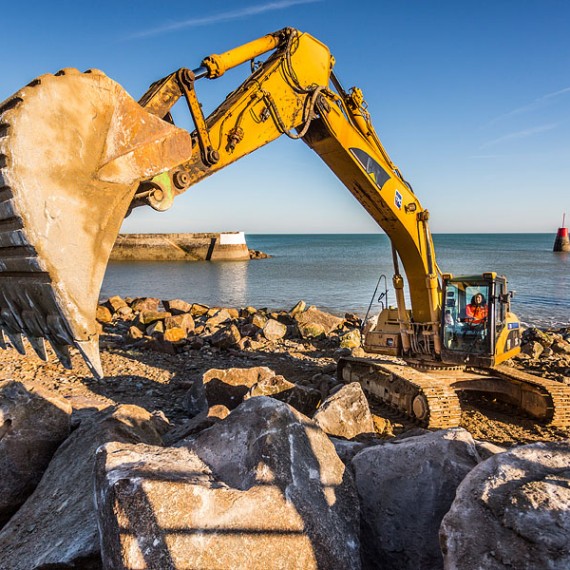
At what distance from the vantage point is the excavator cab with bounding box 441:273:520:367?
743cm

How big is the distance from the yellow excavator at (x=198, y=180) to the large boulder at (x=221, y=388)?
221 cm

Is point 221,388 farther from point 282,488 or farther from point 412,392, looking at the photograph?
point 282,488

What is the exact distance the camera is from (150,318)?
1429cm

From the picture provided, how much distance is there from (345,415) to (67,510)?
3157mm

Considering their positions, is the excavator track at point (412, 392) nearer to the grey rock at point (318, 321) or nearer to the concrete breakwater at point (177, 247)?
the grey rock at point (318, 321)

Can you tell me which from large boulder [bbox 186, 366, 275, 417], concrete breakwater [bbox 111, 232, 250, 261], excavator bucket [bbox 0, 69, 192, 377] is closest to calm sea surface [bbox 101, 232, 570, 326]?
concrete breakwater [bbox 111, 232, 250, 261]

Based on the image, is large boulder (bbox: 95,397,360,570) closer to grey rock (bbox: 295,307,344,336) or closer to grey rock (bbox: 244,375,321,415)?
grey rock (bbox: 244,375,321,415)

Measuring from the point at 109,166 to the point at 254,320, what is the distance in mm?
12042

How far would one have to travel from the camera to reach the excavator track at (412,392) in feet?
23.0

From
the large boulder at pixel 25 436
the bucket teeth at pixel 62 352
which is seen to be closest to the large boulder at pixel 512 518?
the bucket teeth at pixel 62 352

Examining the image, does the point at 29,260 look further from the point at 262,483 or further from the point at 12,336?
the point at 262,483

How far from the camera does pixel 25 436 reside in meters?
4.46

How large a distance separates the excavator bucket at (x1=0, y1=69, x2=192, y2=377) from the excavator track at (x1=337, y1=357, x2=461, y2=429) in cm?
519

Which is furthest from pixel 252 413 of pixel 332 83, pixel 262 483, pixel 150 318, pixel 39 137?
pixel 150 318
